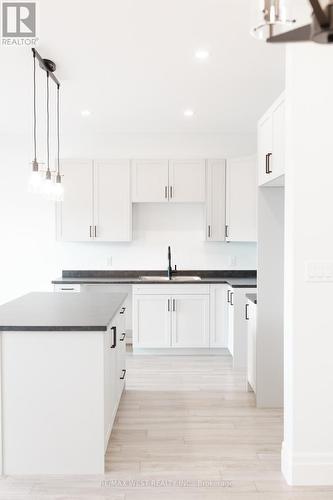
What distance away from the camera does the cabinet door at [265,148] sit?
3.16m

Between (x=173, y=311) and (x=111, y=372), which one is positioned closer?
(x=111, y=372)

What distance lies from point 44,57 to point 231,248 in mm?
3348

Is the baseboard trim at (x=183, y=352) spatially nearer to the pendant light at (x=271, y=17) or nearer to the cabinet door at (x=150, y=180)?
the cabinet door at (x=150, y=180)

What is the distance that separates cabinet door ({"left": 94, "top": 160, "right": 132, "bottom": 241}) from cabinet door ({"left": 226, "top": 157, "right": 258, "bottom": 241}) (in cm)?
124

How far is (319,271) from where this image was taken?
2.36m

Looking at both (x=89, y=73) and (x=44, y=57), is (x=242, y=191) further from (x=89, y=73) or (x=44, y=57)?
(x=44, y=57)

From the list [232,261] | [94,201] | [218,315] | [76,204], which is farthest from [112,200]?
[218,315]

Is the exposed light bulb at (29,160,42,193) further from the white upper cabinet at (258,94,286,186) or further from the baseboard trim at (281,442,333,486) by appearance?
the baseboard trim at (281,442,333,486)

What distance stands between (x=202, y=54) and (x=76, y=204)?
2.71 metres

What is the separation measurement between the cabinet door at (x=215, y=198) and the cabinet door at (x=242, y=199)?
119mm

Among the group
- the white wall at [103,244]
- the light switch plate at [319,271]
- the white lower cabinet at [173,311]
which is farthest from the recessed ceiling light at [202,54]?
the white lower cabinet at [173,311]

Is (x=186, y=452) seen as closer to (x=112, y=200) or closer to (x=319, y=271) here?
(x=319, y=271)

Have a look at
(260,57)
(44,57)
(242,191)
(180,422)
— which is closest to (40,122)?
(44,57)

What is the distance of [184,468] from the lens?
2.54 meters
